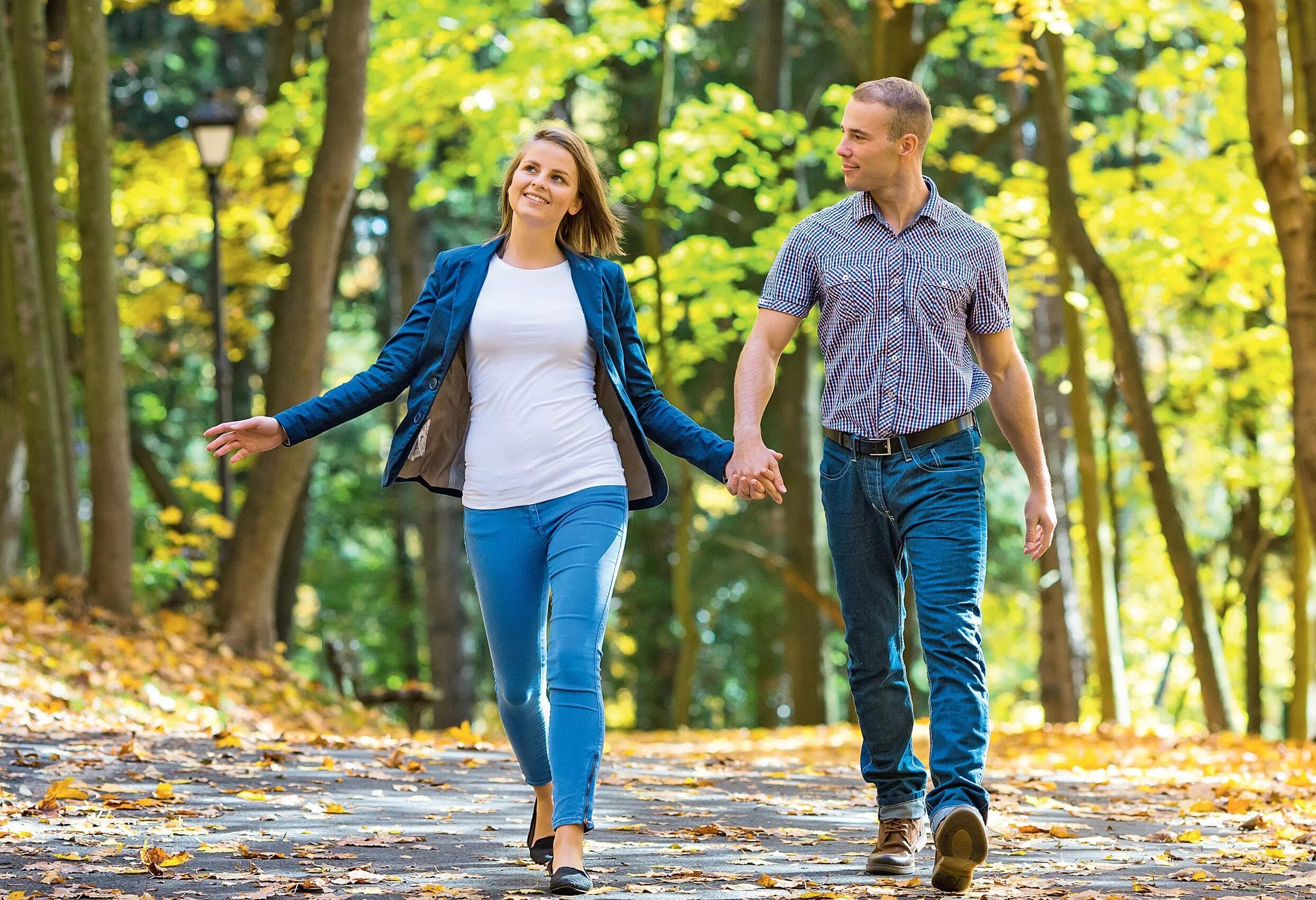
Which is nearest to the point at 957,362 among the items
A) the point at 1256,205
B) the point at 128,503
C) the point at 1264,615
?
the point at 128,503

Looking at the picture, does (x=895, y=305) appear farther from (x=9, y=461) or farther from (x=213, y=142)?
(x=213, y=142)

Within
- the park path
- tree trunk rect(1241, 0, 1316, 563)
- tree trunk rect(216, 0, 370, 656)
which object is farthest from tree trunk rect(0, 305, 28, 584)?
tree trunk rect(1241, 0, 1316, 563)

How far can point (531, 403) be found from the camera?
440 centimetres

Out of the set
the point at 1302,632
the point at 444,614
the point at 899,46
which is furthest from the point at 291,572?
the point at 1302,632

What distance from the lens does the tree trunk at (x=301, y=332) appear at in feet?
35.9

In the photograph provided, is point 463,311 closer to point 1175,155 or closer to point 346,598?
point 1175,155

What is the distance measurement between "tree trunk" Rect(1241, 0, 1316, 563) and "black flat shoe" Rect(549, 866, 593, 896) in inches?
274

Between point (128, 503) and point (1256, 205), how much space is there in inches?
367

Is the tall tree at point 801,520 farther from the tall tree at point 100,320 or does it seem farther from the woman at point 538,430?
the woman at point 538,430

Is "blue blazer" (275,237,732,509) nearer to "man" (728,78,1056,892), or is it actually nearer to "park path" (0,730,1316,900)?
"man" (728,78,1056,892)

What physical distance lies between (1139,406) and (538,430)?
882 cm

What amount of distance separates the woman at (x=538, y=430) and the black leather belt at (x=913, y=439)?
15.7 inches

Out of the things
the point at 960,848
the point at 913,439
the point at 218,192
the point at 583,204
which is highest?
the point at 218,192

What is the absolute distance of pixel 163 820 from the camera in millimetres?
5148
